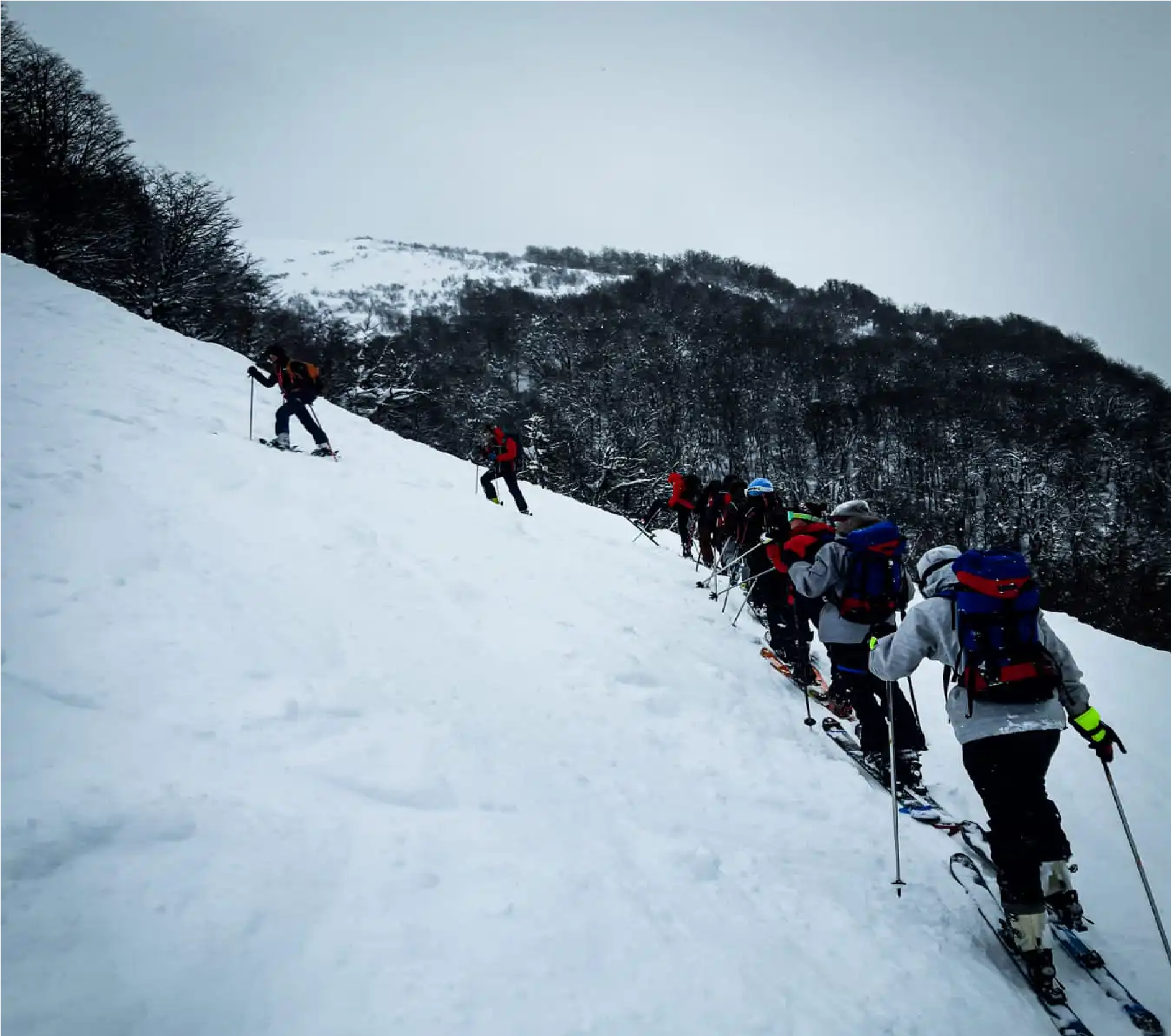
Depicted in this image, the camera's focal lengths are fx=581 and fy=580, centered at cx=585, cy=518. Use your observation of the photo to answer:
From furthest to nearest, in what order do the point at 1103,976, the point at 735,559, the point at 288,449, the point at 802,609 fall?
the point at 288,449
the point at 735,559
the point at 802,609
the point at 1103,976

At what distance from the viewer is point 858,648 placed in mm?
5102

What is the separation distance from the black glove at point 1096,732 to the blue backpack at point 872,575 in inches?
63.1

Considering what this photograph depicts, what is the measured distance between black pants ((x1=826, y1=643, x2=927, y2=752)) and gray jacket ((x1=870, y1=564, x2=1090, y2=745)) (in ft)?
4.12

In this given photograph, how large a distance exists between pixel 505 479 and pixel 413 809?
7.98 meters

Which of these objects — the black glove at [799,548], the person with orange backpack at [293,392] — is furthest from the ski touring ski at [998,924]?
the person with orange backpack at [293,392]

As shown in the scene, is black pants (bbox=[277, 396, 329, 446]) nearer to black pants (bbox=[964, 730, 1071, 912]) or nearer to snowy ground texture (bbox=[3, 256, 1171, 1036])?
snowy ground texture (bbox=[3, 256, 1171, 1036])

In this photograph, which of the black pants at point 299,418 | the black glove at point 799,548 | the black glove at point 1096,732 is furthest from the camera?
the black pants at point 299,418

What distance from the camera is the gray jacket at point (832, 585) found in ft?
16.7

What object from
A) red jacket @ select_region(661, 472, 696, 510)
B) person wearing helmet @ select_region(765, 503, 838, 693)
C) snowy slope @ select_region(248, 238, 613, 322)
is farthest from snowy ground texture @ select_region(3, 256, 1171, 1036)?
snowy slope @ select_region(248, 238, 613, 322)

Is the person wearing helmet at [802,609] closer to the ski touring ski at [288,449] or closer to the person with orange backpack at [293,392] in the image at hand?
the ski touring ski at [288,449]

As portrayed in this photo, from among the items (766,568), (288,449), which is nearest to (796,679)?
(766,568)

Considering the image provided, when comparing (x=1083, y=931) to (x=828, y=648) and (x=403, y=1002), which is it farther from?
(x=403, y=1002)

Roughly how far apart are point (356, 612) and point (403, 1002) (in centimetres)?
308

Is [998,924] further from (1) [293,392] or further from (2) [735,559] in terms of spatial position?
(1) [293,392]
